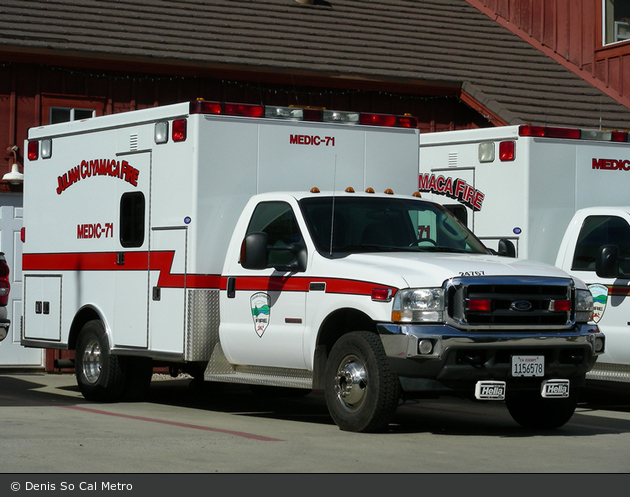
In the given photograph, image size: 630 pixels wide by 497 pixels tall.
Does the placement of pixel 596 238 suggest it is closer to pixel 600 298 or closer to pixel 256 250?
pixel 600 298

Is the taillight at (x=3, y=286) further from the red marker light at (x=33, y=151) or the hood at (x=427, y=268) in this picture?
the hood at (x=427, y=268)

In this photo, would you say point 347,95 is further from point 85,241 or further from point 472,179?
point 85,241

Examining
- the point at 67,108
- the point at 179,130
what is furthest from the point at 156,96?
the point at 179,130

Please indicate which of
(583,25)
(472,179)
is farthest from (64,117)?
(583,25)

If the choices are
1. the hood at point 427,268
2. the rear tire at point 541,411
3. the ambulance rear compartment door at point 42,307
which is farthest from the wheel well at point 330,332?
the ambulance rear compartment door at point 42,307

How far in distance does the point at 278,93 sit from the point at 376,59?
1872mm

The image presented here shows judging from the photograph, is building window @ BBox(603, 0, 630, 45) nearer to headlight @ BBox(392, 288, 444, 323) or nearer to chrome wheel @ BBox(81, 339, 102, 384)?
chrome wheel @ BBox(81, 339, 102, 384)

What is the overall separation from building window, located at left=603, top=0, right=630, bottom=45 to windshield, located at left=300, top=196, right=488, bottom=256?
490 inches

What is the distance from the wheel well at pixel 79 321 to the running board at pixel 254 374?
2.20m

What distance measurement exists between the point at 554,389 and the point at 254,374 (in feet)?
9.28

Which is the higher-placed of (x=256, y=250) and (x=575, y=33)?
(x=575, y=33)

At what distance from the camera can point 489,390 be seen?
920cm

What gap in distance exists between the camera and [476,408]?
42.0ft

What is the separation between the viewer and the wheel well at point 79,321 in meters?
12.8
